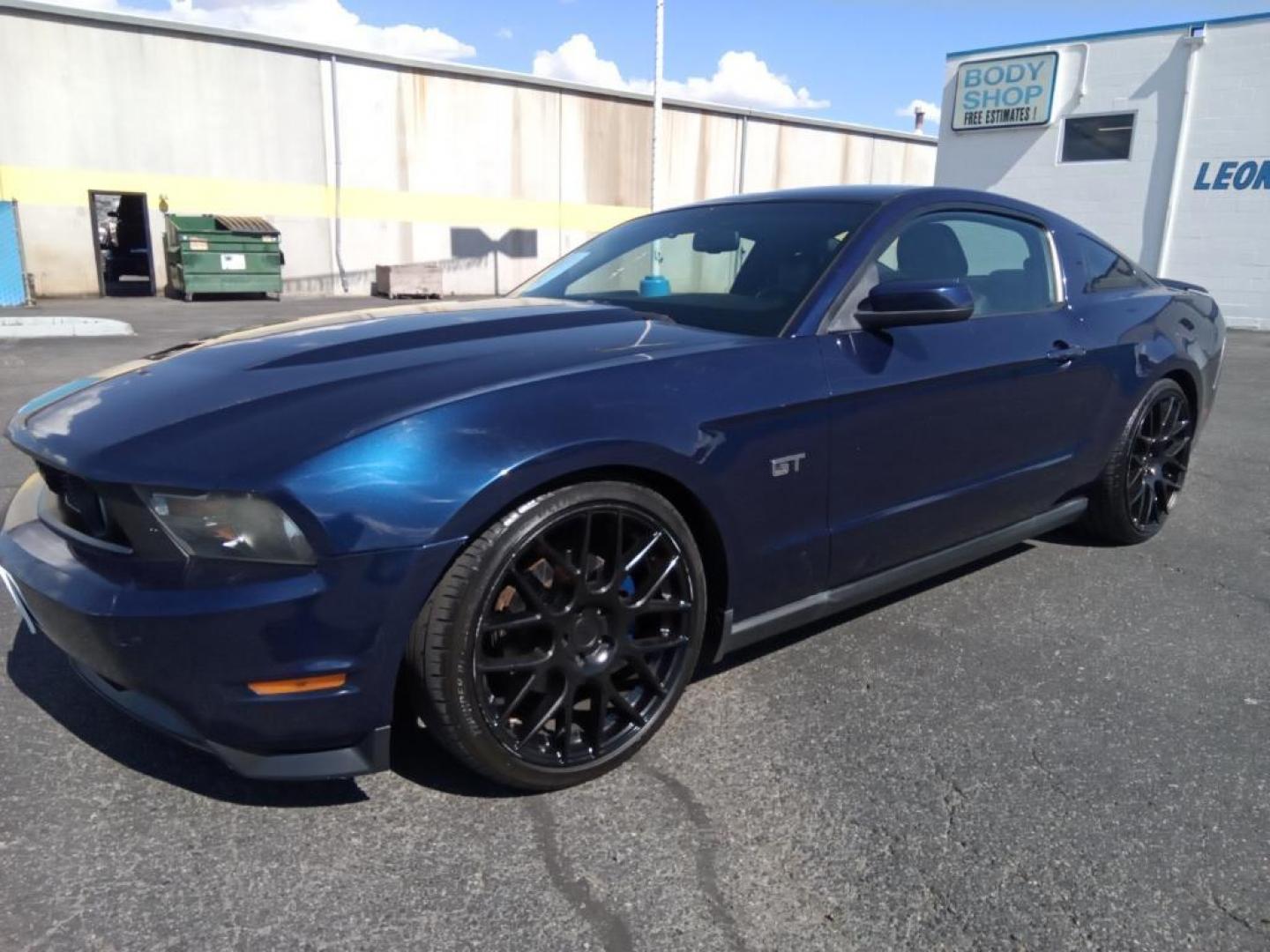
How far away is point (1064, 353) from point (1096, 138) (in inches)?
556

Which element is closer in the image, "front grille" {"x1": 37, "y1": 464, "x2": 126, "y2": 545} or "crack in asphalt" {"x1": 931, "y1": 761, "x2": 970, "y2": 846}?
"front grille" {"x1": 37, "y1": 464, "x2": 126, "y2": 545}

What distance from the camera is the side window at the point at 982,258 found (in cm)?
319

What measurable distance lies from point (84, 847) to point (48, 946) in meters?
0.31

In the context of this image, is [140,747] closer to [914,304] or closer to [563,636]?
[563,636]

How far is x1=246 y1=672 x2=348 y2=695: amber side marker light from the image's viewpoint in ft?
6.29

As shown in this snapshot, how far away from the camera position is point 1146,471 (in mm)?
4117

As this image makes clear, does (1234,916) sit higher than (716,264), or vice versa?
(716,264)

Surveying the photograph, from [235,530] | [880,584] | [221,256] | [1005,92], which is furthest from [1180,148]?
[221,256]

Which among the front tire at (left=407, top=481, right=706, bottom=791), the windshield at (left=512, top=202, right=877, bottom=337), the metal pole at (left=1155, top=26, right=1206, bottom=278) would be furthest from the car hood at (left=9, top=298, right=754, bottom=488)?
the metal pole at (left=1155, top=26, right=1206, bottom=278)

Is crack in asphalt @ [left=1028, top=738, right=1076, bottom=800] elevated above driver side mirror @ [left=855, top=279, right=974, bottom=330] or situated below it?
below

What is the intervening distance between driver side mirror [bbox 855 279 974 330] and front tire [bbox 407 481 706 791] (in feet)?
3.08

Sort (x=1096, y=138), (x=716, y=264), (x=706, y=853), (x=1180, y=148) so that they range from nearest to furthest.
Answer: (x=706, y=853), (x=716, y=264), (x=1180, y=148), (x=1096, y=138)

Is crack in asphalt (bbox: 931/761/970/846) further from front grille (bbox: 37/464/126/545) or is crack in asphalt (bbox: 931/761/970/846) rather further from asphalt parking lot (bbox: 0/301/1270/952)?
front grille (bbox: 37/464/126/545)

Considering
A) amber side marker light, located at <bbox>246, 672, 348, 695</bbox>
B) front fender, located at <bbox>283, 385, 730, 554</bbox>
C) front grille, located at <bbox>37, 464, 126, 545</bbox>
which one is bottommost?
amber side marker light, located at <bbox>246, 672, 348, 695</bbox>
